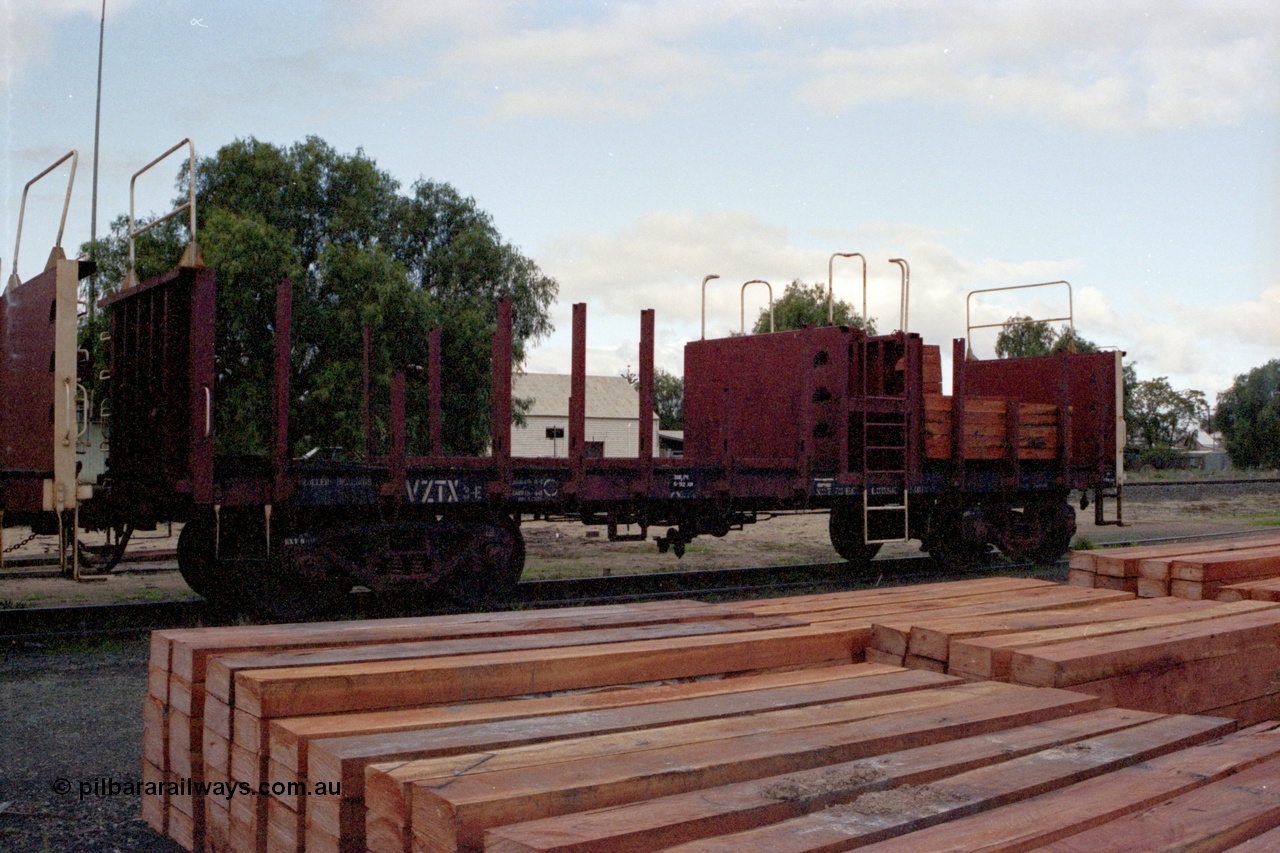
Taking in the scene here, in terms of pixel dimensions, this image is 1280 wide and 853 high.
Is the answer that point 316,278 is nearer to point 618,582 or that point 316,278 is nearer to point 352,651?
point 618,582

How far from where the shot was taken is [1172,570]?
5.41m

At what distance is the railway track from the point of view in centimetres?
876

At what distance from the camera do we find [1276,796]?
2410 mm

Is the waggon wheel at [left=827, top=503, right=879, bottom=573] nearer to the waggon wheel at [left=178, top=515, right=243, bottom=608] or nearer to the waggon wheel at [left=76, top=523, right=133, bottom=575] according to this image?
the waggon wheel at [left=178, top=515, right=243, bottom=608]

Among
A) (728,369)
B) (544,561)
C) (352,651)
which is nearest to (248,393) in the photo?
(544,561)

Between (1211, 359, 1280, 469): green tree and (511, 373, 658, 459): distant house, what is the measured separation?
3949 cm

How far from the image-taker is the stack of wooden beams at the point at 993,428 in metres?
12.6

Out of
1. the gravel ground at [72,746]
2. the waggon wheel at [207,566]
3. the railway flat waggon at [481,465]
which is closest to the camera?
the gravel ground at [72,746]

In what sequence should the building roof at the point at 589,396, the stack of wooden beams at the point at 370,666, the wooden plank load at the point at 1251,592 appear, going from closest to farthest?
the stack of wooden beams at the point at 370,666 < the wooden plank load at the point at 1251,592 < the building roof at the point at 589,396

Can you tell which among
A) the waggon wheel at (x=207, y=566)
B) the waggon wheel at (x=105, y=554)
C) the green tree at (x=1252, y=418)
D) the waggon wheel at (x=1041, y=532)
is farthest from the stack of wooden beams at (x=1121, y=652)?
the green tree at (x=1252, y=418)

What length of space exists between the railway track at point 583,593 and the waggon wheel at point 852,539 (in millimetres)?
168

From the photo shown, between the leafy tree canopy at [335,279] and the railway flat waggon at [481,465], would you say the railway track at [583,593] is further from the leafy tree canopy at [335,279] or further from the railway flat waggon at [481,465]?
the leafy tree canopy at [335,279]

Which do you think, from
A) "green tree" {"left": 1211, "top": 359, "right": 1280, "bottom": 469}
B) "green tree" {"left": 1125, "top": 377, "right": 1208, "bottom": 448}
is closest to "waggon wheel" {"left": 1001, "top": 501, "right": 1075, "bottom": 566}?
"green tree" {"left": 1211, "top": 359, "right": 1280, "bottom": 469}

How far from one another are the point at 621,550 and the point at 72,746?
37.8ft
